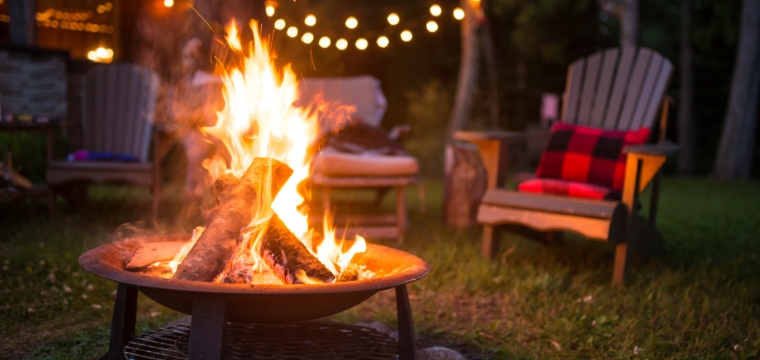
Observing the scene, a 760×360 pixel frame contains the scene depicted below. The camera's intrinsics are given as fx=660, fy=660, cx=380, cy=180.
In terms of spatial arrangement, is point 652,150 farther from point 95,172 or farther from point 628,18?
point 628,18

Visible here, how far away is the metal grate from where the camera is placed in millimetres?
1937

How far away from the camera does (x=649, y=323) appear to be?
2.63 meters

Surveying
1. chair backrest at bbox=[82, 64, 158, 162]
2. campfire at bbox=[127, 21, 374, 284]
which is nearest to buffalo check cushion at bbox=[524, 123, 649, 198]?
campfire at bbox=[127, 21, 374, 284]

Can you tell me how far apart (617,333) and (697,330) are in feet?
1.02

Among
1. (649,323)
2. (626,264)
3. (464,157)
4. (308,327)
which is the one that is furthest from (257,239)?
(464,157)

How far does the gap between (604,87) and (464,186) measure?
128cm

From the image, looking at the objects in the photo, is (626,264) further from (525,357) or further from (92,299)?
(92,299)

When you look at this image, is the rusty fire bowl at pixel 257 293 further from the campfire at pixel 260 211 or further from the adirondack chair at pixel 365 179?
the adirondack chair at pixel 365 179

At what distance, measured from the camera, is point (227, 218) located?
6.47ft

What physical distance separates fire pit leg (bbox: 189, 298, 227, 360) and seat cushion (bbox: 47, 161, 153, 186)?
3.03m

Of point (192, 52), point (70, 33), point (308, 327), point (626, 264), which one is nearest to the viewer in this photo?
point (308, 327)

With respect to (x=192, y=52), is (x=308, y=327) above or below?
below

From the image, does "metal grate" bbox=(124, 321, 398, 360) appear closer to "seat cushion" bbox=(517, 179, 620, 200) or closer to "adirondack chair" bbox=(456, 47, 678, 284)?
"adirondack chair" bbox=(456, 47, 678, 284)

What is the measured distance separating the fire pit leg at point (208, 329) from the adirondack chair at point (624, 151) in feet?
6.69
